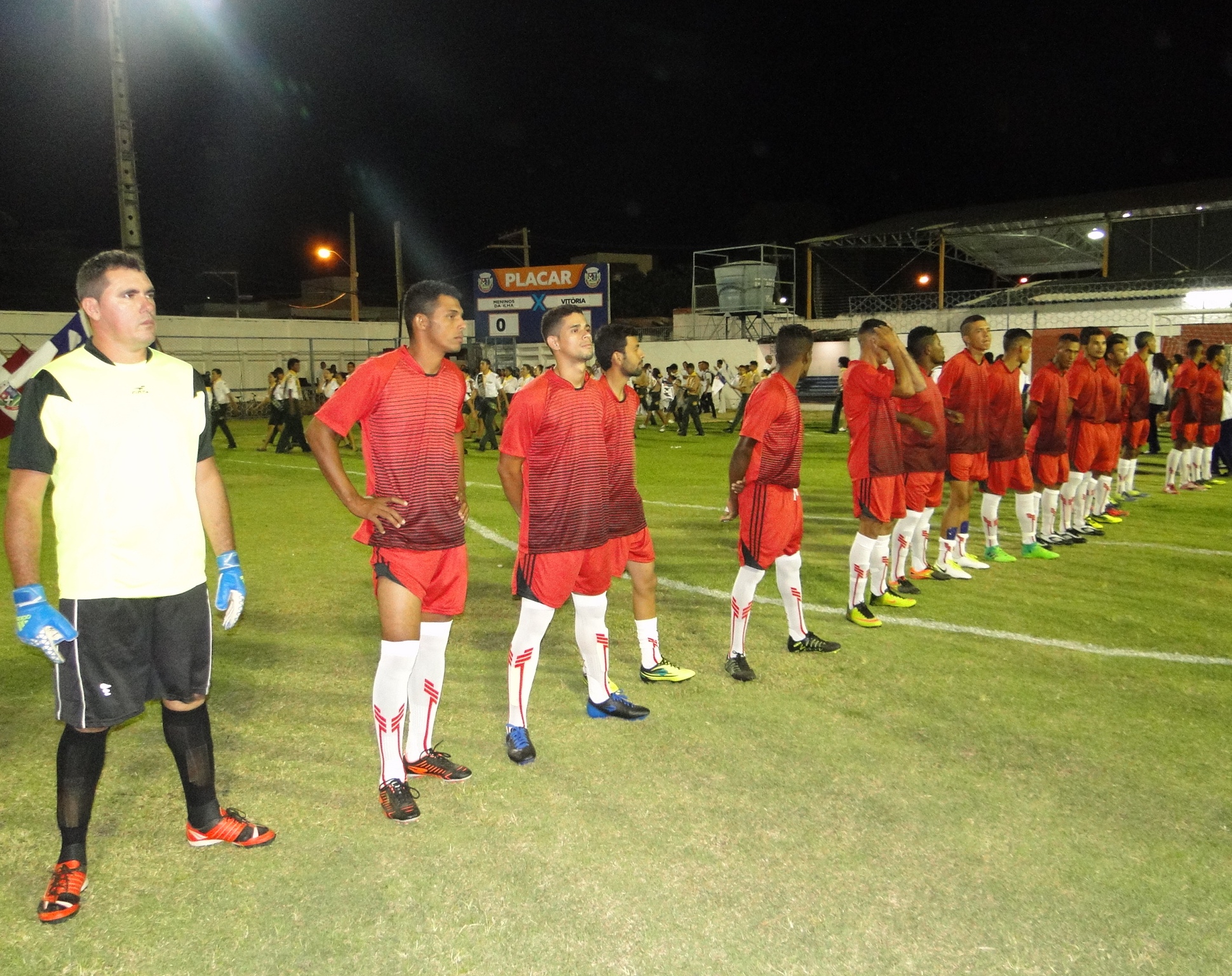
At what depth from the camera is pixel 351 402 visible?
152 inches

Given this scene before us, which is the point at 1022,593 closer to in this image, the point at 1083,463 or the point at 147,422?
the point at 1083,463

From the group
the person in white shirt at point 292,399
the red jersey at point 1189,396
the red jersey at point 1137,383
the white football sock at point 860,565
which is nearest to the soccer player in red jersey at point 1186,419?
the red jersey at point 1189,396

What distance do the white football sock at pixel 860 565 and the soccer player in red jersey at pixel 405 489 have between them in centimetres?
368

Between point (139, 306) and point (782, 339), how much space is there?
11.9ft

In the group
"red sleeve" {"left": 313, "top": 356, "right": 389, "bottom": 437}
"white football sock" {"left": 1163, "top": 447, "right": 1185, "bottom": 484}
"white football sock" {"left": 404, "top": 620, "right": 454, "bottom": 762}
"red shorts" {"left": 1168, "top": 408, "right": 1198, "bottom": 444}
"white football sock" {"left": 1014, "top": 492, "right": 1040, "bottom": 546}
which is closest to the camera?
"red sleeve" {"left": 313, "top": 356, "right": 389, "bottom": 437}

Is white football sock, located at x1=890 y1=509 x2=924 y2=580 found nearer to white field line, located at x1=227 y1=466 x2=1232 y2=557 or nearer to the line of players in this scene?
the line of players

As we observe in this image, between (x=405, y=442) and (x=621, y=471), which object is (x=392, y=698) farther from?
(x=621, y=471)

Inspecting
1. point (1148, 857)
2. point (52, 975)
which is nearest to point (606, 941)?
point (52, 975)

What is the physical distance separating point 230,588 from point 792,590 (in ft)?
11.9

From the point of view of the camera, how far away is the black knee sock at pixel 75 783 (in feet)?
10.8

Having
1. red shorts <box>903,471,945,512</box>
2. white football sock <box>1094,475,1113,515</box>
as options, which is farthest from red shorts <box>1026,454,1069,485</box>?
red shorts <box>903,471,945,512</box>

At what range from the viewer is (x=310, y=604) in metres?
7.46

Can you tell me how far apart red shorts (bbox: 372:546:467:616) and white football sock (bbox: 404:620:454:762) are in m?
0.10

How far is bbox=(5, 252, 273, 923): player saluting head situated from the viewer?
311 centimetres
